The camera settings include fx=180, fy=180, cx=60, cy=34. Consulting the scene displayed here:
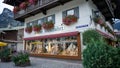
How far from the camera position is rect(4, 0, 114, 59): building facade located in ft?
56.5

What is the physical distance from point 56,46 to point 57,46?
181mm

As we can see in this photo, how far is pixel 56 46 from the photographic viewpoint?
20.0 meters

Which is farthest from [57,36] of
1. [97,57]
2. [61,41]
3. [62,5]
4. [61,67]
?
[97,57]

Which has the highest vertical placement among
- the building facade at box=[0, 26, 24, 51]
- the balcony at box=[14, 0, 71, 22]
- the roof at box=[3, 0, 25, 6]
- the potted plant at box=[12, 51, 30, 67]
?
the roof at box=[3, 0, 25, 6]

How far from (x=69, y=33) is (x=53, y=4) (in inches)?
160

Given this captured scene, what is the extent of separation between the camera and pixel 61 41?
19.3 metres

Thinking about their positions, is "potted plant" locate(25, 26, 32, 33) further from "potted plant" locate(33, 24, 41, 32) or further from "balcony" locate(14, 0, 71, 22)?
"balcony" locate(14, 0, 71, 22)

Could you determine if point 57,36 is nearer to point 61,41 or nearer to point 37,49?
point 61,41

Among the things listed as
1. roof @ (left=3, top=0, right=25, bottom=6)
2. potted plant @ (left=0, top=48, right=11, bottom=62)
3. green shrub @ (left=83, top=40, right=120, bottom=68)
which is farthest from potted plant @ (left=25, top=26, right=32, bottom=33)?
green shrub @ (left=83, top=40, right=120, bottom=68)

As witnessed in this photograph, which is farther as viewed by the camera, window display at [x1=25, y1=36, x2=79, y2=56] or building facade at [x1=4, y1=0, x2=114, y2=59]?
window display at [x1=25, y1=36, x2=79, y2=56]

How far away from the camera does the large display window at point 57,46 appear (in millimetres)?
17688

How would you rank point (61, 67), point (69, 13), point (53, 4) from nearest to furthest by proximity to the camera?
Answer: point (61, 67) < point (69, 13) < point (53, 4)

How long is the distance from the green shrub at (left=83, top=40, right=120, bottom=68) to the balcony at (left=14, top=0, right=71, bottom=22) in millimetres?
12424

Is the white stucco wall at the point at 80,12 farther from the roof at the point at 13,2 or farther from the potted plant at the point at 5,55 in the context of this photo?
the roof at the point at 13,2
